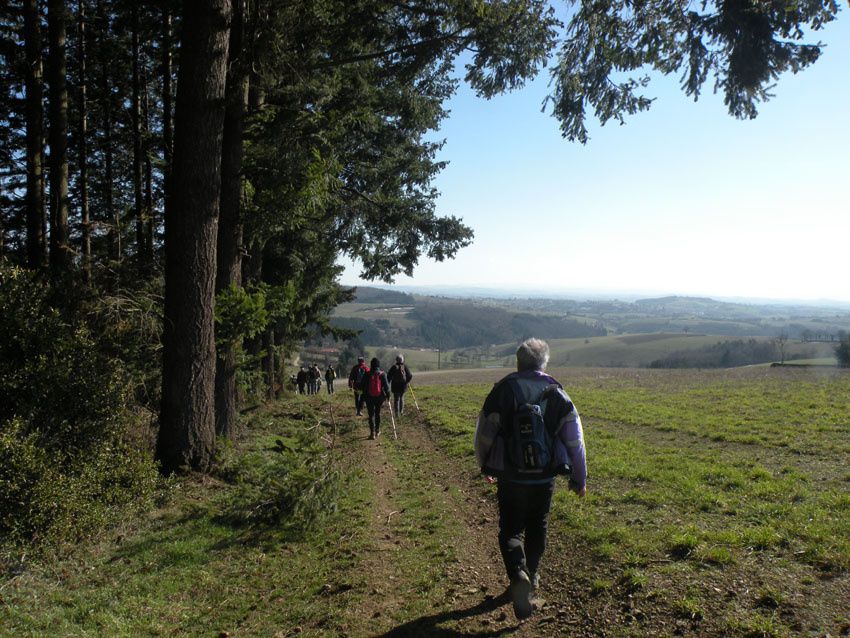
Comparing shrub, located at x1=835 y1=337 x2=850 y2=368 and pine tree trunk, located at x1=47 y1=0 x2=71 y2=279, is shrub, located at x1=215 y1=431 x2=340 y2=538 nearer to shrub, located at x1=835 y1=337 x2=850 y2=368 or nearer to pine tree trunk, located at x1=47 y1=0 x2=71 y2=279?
pine tree trunk, located at x1=47 y1=0 x2=71 y2=279

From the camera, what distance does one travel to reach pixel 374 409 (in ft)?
41.2

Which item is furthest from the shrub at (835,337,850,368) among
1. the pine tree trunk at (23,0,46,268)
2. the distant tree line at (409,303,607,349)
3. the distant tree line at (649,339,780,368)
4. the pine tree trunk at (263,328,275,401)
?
the distant tree line at (409,303,607,349)

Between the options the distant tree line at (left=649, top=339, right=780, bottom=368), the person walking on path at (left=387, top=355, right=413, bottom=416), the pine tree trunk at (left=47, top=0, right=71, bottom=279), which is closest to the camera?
the pine tree trunk at (left=47, top=0, right=71, bottom=279)

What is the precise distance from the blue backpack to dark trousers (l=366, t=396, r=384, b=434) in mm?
8634

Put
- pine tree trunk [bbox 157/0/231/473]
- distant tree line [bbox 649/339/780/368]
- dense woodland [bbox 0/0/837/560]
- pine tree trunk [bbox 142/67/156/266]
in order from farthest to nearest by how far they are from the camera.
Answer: distant tree line [bbox 649/339/780/368], pine tree trunk [bbox 142/67/156/266], pine tree trunk [bbox 157/0/231/473], dense woodland [bbox 0/0/837/560]

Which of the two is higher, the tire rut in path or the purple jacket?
the purple jacket

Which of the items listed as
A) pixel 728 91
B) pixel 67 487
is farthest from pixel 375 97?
pixel 67 487

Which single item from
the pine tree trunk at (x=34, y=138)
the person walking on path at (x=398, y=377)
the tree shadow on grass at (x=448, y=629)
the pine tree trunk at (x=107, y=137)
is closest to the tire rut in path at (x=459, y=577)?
the tree shadow on grass at (x=448, y=629)

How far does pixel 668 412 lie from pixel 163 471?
12612mm

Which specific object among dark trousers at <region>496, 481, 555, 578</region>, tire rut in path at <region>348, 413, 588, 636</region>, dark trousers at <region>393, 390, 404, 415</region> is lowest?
dark trousers at <region>393, 390, 404, 415</region>

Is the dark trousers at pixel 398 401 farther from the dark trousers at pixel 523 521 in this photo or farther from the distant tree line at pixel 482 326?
the distant tree line at pixel 482 326

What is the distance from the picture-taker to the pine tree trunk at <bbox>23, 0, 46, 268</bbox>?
34.5 ft

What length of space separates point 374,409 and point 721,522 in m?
8.37

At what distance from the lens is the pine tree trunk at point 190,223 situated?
6773mm
